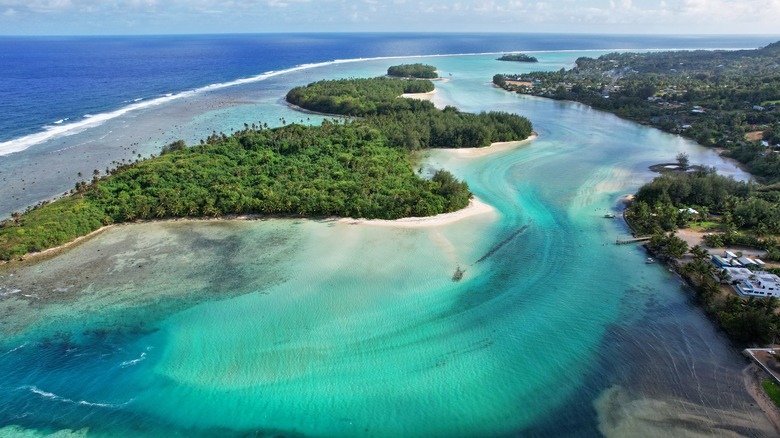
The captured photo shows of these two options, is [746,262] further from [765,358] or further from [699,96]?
[699,96]

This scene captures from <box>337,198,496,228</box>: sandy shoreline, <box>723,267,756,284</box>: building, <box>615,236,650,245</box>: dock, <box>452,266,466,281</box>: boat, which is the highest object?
<box>337,198,496,228</box>: sandy shoreline

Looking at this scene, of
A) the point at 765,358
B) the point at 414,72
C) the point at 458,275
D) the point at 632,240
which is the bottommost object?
the point at 765,358

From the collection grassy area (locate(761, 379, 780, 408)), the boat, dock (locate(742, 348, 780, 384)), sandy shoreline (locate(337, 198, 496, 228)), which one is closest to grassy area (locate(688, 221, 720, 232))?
dock (locate(742, 348, 780, 384))

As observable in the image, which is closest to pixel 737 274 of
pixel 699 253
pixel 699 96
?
pixel 699 253

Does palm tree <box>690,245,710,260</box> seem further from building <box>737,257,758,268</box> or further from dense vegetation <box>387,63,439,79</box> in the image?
dense vegetation <box>387,63,439,79</box>

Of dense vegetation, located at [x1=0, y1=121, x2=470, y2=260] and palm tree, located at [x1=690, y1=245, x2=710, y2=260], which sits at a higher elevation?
dense vegetation, located at [x1=0, y1=121, x2=470, y2=260]

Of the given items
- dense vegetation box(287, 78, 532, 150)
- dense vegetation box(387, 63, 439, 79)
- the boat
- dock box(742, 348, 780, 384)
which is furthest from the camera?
dense vegetation box(387, 63, 439, 79)

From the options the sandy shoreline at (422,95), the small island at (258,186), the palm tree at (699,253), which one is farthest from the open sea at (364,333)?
the sandy shoreline at (422,95)
